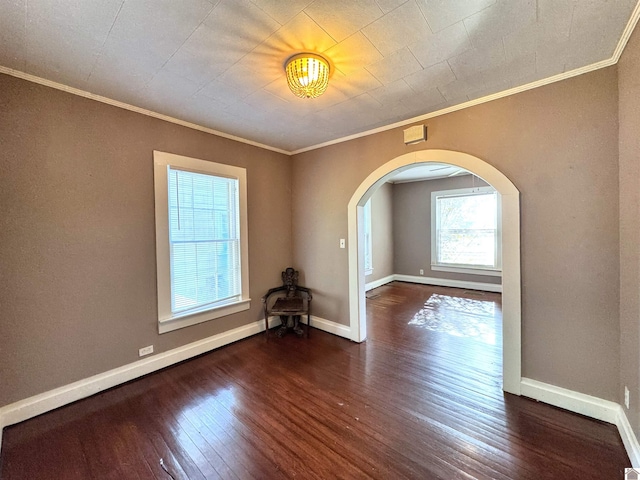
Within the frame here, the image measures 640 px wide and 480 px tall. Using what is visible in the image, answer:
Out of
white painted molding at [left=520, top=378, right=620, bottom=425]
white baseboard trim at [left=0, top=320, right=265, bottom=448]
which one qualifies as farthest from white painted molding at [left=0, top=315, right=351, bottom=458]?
white painted molding at [left=520, top=378, right=620, bottom=425]

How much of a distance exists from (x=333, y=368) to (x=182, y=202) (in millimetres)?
2390

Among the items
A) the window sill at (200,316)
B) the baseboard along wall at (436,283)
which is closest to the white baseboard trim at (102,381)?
the window sill at (200,316)

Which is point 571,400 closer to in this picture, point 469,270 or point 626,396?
point 626,396

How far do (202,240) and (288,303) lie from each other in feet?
4.50

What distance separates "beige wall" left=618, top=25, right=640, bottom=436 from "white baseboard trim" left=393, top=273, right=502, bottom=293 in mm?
4117

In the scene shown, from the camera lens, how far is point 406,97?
7.55ft

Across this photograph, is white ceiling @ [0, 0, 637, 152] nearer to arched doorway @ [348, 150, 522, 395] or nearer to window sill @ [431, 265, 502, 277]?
arched doorway @ [348, 150, 522, 395]

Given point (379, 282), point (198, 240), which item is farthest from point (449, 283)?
point (198, 240)

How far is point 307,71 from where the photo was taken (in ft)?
5.60

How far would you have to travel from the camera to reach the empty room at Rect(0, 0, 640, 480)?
1.52 m

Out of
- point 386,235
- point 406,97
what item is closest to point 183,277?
point 406,97

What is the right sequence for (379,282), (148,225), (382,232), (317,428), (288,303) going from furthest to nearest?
(382,232), (379,282), (288,303), (148,225), (317,428)

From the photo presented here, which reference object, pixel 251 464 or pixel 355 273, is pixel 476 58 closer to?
pixel 355 273

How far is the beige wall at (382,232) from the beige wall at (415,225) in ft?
0.63
